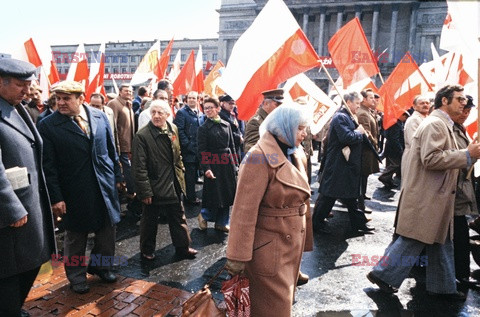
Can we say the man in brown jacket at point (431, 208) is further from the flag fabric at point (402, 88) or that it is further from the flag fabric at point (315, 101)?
the flag fabric at point (402, 88)

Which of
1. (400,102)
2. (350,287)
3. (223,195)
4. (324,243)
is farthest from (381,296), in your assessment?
(400,102)

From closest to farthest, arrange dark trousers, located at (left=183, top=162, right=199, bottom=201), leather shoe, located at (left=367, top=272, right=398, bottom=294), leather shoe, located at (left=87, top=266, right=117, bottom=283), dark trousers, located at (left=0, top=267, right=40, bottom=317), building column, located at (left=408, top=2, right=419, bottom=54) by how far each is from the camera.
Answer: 1. dark trousers, located at (left=0, top=267, right=40, bottom=317)
2. leather shoe, located at (left=367, top=272, right=398, bottom=294)
3. leather shoe, located at (left=87, top=266, right=117, bottom=283)
4. dark trousers, located at (left=183, top=162, right=199, bottom=201)
5. building column, located at (left=408, top=2, right=419, bottom=54)

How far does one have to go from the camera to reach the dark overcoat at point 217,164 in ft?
16.8

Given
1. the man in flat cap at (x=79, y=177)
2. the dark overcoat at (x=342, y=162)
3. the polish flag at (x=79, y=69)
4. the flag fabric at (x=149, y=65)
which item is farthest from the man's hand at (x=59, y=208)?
the flag fabric at (x=149, y=65)

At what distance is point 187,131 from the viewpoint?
6.83 m

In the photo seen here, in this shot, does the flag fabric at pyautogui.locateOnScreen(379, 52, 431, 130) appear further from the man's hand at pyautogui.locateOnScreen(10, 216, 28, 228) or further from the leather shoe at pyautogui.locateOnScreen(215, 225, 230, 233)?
the man's hand at pyautogui.locateOnScreen(10, 216, 28, 228)

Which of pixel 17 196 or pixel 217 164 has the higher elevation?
pixel 17 196

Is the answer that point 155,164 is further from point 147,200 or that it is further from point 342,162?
point 342,162

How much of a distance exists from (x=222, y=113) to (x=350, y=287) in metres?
3.25

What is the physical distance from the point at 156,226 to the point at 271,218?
225 cm

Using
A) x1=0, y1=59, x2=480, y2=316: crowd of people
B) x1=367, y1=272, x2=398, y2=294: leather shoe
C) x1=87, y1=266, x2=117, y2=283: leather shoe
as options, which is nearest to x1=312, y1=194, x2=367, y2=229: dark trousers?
x1=0, y1=59, x2=480, y2=316: crowd of people

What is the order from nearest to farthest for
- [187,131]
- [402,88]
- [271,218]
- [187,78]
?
[271,218] → [187,131] → [402,88] → [187,78]

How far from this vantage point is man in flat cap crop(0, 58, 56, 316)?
2.37 m

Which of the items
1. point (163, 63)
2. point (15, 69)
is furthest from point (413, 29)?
point (15, 69)
